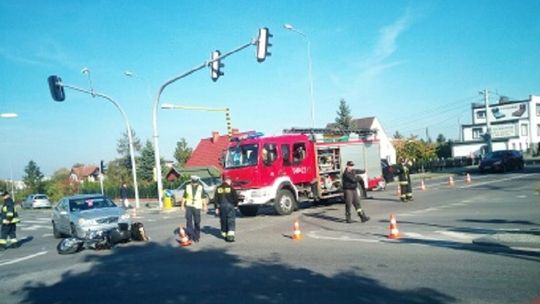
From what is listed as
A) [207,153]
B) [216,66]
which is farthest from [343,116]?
[216,66]

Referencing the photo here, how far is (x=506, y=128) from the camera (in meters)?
71.1

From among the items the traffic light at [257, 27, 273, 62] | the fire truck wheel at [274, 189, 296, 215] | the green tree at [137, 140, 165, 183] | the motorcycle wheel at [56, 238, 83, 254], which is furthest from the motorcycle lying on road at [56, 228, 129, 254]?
the green tree at [137, 140, 165, 183]

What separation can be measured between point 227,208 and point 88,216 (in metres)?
4.61

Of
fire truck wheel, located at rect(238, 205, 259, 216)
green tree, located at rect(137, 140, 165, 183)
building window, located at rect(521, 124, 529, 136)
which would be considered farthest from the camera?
building window, located at rect(521, 124, 529, 136)

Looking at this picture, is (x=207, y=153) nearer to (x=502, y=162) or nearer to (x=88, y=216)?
(x=502, y=162)

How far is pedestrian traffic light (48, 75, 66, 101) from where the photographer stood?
64.4 ft

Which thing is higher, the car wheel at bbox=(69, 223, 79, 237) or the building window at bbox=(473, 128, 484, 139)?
the building window at bbox=(473, 128, 484, 139)

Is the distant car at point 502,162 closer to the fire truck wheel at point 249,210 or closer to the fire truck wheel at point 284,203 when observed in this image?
the fire truck wheel at point 284,203

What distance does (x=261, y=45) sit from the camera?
15.0 metres

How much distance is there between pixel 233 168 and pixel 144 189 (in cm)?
3115

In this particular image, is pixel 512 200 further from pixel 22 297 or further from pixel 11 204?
pixel 11 204

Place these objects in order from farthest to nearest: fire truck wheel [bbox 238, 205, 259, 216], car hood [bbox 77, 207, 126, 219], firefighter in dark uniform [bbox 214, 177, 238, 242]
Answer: fire truck wheel [bbox 238, 205, 259, 216]
car hood [bbox 77, 207, 126, 219]
firefighter in dark uniform [bbox 214, 177, 238, 242]

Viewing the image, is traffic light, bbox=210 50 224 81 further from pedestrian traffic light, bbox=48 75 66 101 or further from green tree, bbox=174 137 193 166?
green tree, bbox=174 137 193 166

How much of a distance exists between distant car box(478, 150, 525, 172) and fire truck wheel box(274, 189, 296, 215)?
2282 cm
